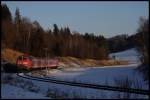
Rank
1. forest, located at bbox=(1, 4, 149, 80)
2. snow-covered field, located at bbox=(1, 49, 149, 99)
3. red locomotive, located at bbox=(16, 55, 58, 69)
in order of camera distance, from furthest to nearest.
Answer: forest, located at bbox=(1, 4, 149, 80)
red locomotive, located at bbox=(16, 55, 58, 69)
snow-covered field, located at bbox=(1, 49, 149, 99)

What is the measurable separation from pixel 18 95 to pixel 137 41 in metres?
38.3

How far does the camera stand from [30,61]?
60.1 meters

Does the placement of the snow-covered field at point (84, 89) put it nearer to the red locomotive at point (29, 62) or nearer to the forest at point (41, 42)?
the red locomotive at point (29, 62)

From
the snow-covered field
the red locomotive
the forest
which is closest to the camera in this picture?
the snow-covered field

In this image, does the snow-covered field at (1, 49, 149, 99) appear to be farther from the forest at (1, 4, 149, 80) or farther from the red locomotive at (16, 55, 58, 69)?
the forest at (1, 4, 149, 80)

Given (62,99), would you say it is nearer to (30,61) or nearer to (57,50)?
(30,61)

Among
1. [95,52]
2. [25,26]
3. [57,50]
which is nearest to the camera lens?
[25,26]

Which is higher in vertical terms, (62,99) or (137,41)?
(137,41)

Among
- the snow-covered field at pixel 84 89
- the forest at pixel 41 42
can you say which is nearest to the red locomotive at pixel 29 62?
the snow-covered field at pixel 84 89

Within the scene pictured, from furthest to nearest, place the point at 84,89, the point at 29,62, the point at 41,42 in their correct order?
the point at 41,42, the point at 29,62, the point at 84,89

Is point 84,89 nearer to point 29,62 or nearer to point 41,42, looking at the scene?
point 29,62

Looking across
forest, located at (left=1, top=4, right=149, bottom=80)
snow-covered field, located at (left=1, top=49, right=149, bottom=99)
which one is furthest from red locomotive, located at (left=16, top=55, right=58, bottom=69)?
forest, located at (left=1, top=4, right=149, bottom=80)

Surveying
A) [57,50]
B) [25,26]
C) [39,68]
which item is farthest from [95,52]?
[39,68]

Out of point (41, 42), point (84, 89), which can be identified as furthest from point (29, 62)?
point (41, 42)
